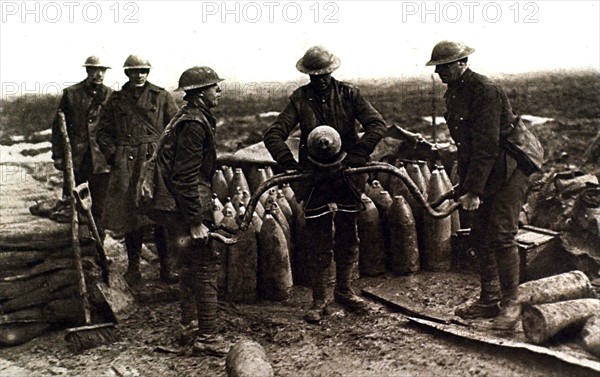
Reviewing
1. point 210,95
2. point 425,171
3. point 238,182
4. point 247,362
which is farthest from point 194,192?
point 425,171

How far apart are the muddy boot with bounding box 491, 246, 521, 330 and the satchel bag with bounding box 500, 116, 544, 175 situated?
641mm

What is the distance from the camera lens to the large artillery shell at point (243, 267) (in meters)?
5.66

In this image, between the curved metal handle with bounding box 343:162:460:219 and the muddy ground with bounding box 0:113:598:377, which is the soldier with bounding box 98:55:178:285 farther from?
the curved metal handle with bounding box 343:162:460:219

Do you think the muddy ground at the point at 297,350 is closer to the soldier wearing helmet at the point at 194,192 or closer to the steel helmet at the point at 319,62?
the soldier wearing helmet at the point at 194,192

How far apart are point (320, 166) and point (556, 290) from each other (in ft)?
6.70

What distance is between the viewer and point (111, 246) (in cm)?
721

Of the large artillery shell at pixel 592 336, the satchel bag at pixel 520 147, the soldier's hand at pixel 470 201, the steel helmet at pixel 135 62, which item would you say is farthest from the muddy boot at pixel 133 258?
the large artillery shell at pixel 592 336

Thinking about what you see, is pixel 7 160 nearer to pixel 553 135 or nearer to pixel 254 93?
pixel 254 93

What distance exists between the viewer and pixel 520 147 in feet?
15.8

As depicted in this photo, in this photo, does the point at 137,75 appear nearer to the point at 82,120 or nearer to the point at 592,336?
the point at 82,120

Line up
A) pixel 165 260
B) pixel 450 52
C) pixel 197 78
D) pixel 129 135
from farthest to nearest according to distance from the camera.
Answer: pixel 165 260
pixel 129 135
pixel 450 52
pixel 197 78

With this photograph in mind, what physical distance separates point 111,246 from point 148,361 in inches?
109

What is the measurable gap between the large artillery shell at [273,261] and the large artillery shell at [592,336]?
96.6 inches

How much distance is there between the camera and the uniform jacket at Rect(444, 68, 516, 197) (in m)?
4.71
